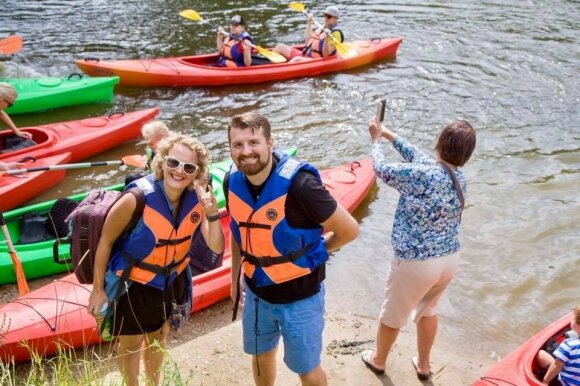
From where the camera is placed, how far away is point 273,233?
2486mm

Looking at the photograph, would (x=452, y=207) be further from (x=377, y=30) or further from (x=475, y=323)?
(x=377, y=30)

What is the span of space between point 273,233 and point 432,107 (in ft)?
20.2

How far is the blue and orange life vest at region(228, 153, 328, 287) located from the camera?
2.42 metres

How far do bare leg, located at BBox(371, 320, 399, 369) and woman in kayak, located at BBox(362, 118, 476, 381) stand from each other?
0.10 m

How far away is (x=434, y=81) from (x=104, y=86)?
4.79 m

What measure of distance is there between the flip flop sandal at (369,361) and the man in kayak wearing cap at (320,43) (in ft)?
19.9

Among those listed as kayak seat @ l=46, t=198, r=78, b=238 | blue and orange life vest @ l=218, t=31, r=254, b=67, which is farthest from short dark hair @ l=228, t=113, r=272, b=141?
blue and orange life vest @ l=218, t=31, r=254, b=67

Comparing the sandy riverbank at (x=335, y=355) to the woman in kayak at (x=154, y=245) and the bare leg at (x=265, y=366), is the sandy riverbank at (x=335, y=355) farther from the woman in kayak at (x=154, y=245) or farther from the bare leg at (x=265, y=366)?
the woman in kayak at (x=154, y=245)

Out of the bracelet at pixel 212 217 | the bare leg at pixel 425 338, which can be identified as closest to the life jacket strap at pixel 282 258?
the bracelet at pixel 212 217

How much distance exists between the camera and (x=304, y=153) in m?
6.88

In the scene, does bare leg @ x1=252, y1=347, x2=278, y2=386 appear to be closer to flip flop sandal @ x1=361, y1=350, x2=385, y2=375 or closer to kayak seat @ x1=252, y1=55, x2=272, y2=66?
flip flop sandal @ x1=361, y1=350, x2=385, y2=375

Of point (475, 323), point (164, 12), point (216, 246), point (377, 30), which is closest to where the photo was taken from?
point (216, 246)

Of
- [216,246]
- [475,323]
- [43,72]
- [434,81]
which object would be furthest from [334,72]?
[216,246]

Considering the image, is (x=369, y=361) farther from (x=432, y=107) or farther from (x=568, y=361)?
(x=432, y=107)
